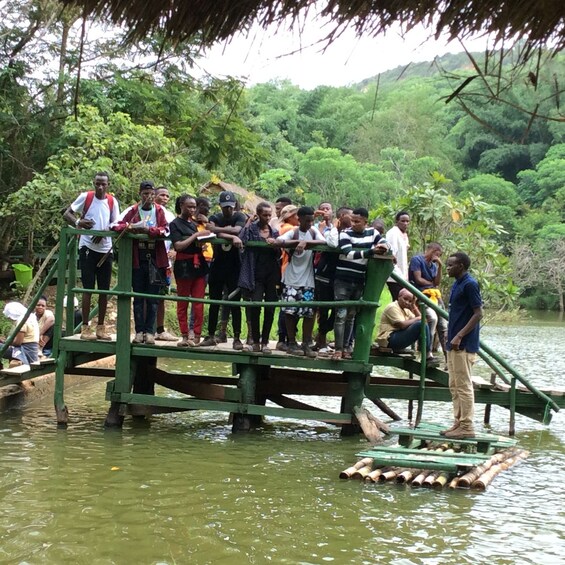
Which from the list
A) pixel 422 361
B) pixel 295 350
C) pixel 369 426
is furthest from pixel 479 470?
pixel 295 350

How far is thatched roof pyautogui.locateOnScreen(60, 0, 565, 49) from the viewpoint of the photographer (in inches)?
151

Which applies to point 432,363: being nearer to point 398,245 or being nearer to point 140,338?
point 398,245

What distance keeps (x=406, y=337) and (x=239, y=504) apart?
3826 millimetres

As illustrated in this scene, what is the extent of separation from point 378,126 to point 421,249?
58651mm

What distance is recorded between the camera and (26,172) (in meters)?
22.8

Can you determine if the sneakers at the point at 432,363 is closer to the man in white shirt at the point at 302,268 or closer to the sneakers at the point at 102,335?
the man in white shirt at the point at 302,268

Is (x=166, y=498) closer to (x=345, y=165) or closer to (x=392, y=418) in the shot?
(x=392, y=418)

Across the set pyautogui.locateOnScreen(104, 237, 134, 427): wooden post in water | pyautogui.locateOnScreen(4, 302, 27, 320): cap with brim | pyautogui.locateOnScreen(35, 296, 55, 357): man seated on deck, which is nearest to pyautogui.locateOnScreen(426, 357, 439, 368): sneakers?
pyautogui.locateOnScreen(104, 237, 134, 427): wooden post in water

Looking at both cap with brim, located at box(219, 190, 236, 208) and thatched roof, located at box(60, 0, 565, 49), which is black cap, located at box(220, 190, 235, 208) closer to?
cap with brim, located at box(219, 190, 236, 208)

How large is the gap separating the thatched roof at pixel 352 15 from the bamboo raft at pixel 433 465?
16.9 feet

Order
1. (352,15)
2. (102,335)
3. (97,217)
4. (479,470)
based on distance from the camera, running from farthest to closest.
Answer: (102,335), (97,217), (479,470), (352,15)

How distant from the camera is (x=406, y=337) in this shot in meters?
11.0

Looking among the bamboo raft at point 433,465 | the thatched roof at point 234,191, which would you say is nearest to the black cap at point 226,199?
the bamboo raft at point 433,465

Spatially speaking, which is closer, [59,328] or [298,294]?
[298,294]
